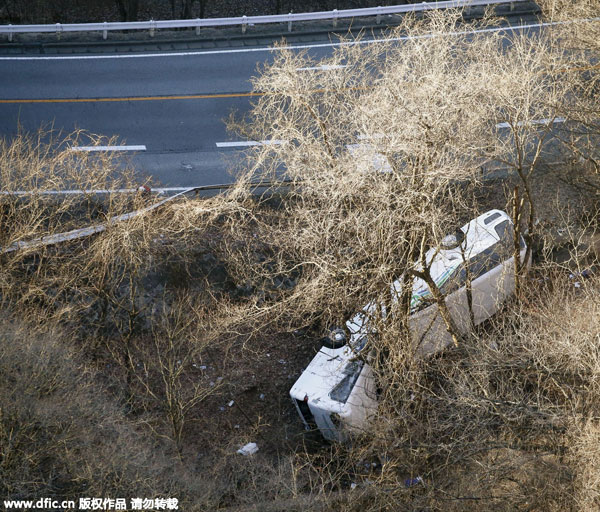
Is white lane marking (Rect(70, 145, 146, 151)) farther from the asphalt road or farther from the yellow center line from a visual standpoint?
the yellow center line

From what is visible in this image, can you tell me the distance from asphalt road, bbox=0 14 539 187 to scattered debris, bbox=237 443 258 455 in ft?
21.9

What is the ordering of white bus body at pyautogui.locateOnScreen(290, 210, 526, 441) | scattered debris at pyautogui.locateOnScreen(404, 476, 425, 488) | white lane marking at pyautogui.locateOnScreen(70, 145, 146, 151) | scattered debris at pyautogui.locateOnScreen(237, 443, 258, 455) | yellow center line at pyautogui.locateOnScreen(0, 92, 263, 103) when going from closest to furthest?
scattered debris at pyautogui.locateOnScreen(404, 476, 425, 488)
white bus body at pyautogui.locateOnScreen(290, 210, 526, 441)
scattered debris at pyautogui.locateOnScreen(237, 443, 258, 455)
white lane marking at pyautogui.locateOnScreen(70, 145, 146, 151)
yellow center line at pyautogui.locateOnScreen(0, 92, 263, 103)

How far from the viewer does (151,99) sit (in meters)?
20.7

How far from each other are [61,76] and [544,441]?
1607cm

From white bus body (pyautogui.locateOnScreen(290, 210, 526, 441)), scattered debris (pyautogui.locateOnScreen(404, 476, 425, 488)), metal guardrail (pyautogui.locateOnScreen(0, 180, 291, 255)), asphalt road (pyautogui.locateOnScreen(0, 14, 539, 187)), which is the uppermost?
asphalt road (pyautogui.locateOnScreen(0, 14, 539, 187))

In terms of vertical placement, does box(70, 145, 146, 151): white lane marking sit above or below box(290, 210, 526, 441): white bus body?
above

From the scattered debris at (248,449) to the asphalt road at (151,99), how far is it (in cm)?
669

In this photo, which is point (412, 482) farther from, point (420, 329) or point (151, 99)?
point (151, 99)

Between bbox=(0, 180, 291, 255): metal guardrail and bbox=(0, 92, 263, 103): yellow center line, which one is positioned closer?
bbox=(0, 180, 291, 255): metal guardrail

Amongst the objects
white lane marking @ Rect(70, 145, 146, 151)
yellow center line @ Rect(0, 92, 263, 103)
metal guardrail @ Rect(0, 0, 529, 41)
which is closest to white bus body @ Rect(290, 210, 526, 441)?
white lane marking @ Rect(70, 145, 146, 151)

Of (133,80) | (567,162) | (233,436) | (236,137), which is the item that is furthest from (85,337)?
(567,162)

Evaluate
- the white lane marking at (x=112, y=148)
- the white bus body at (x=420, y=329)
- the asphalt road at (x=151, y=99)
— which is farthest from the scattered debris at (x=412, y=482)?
the white lane marking at (x=112, y=148)

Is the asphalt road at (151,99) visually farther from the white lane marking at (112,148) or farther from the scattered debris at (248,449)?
the scattered debris at (248,449)

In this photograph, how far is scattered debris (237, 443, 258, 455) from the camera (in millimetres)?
14787
